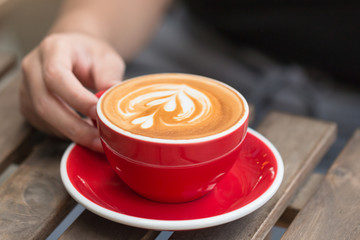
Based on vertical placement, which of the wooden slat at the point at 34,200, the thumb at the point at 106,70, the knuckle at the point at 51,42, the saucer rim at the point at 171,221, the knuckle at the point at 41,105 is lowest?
the wooden slat at the point at 34,200

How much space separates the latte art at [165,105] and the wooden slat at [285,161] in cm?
14

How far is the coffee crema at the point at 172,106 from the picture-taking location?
569mm

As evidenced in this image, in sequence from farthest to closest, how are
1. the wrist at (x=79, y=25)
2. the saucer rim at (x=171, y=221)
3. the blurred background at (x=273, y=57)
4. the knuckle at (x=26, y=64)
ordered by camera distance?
the blurred background at (x=273, y=57) → the wrist at (x=79, y=25) → the knuckle at (x=26, y=64) → the saucer rim at (x=171, y=221)

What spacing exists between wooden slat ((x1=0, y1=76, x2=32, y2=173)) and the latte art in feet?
0.87

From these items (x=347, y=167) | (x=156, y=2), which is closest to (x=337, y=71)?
(x=156, y=2)

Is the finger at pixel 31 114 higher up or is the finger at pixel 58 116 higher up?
the finger at pixel 58 116

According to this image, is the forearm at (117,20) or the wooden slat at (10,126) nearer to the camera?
the wooden slat at (10,126)

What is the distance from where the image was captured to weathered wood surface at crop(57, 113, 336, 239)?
1.93ft

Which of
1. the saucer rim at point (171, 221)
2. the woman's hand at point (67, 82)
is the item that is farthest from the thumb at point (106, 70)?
the saucer rim at point (171, 221)

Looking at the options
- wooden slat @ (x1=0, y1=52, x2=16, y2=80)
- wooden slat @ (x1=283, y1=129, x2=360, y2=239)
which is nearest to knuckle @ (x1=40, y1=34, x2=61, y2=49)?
wooden slat @ (x1=0, y1=52, x2=16, y2=80)

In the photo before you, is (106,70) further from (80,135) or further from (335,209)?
(335,209)

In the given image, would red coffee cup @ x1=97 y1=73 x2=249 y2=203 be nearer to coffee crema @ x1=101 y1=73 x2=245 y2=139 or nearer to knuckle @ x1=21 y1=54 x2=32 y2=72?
coffee crema @ x1=101 y1=73 x2=245 y2=139

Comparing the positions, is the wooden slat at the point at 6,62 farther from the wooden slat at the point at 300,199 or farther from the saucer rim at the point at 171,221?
the wooden slat at the point at 300,199

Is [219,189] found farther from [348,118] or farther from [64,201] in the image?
[348,118]
